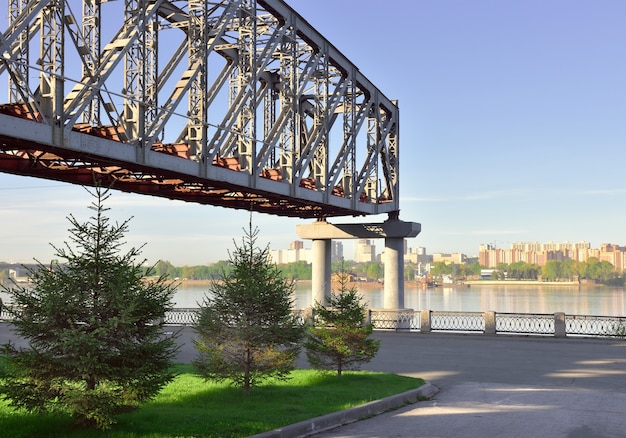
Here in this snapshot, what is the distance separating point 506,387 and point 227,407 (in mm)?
7687

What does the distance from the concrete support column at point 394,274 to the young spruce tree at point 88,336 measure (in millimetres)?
34546

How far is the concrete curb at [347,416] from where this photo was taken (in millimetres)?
12312

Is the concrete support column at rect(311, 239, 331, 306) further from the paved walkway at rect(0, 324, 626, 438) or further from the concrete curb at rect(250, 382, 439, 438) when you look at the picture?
the concrete curb at rect(250, 382, 439, 438)

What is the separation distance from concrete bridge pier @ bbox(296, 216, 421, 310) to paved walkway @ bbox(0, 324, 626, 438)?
39.5ft

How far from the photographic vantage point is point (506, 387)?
60.7 ft

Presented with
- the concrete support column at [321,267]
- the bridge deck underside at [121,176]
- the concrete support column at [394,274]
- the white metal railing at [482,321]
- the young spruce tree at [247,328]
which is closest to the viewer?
the young spruce tree at [247,328]

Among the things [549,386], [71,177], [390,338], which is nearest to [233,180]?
[71,177]

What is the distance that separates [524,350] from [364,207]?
16.8 meters

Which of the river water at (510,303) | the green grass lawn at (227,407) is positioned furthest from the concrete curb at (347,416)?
the river water at (510,303)

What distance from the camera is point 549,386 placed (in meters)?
19.2

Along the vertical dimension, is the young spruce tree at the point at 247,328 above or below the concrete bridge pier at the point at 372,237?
below

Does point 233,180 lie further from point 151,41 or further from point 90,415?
point 90,415

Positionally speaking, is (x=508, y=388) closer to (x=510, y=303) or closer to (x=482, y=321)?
(x=482, y=321)

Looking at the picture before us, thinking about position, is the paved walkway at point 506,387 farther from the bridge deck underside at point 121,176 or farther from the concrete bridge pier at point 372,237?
the concrete bridge pier at point 372,237
